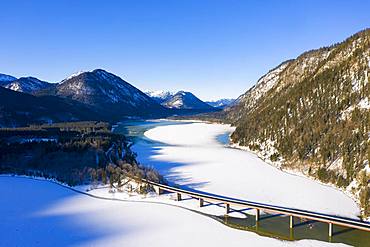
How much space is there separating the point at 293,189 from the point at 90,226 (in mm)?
32130

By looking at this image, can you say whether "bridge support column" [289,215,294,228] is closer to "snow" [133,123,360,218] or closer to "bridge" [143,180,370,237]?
"bridge" [143,180,370,237]

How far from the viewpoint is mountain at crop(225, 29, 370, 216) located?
53.4m

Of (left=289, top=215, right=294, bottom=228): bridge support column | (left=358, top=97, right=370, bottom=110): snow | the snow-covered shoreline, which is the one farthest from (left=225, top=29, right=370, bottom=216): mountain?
(left=289, top=215, right=294, bottom=228): bridge support column

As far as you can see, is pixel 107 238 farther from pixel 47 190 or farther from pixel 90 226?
pixel 47 190

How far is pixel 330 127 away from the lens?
65812 millimetres

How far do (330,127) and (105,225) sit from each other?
1919 inches

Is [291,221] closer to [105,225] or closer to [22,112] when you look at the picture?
[105,225]

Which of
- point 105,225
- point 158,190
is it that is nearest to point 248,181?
point 158,190

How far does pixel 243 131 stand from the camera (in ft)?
364

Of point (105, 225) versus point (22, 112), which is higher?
point (22, 112)

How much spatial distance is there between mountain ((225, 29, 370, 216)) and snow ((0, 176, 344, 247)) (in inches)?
783

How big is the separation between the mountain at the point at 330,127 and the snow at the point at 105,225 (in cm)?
1990

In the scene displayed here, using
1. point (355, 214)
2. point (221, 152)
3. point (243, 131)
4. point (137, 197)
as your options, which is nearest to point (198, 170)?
point (137, 197)

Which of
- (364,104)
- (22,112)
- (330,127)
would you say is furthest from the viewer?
(22,112)
